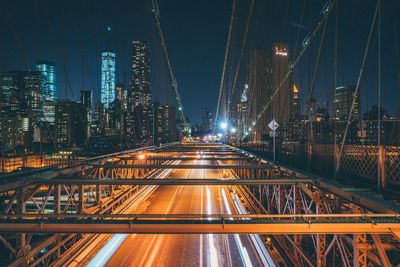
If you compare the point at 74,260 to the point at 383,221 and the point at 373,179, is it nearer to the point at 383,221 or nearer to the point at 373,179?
the point at 383,221

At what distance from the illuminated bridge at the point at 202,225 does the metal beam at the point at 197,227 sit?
0.05 ft

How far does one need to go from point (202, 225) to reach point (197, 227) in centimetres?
10

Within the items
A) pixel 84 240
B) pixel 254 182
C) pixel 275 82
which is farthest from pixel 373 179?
pixel 275 82

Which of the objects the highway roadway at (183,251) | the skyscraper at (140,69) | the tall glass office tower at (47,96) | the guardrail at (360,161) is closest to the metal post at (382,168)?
the guardrail at (360,161)

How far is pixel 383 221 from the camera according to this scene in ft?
12.8

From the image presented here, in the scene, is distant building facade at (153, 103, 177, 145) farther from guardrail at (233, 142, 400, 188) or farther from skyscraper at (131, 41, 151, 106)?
guardrail at (233, 142, 400, 188)

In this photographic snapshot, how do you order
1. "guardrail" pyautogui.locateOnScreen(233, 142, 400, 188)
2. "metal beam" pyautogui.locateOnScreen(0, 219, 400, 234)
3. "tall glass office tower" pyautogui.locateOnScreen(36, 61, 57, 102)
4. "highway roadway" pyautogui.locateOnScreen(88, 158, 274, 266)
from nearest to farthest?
"metal beam" pyautogui.locateOnScreen(0, 219, 400, 234)
"guardrail" pyautogui.locateOnScreen(233, 142, 400, 188)
"highway roadway" pyautogui.locateOnScreen(88, 158, 274, 266)
"tall glass office tower" pyautogui.locateOnScreen(36, 61, 57, 102)

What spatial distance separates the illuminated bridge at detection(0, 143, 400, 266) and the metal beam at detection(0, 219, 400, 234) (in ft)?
0.05

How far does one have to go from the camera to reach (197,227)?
3.98 meters

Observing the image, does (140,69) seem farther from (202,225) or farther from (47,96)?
(202,225)

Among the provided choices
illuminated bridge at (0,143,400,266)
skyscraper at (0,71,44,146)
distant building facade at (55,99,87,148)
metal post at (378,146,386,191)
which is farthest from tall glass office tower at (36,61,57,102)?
metal post at (378,146,386,191)

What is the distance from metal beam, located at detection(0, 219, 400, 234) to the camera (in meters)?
3.91

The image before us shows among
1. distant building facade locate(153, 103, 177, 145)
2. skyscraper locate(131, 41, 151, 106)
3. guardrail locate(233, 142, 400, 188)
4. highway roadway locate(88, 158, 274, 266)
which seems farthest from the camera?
skyscraper locate(131, 41, 151, 106)

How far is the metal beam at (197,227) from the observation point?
3.91m
